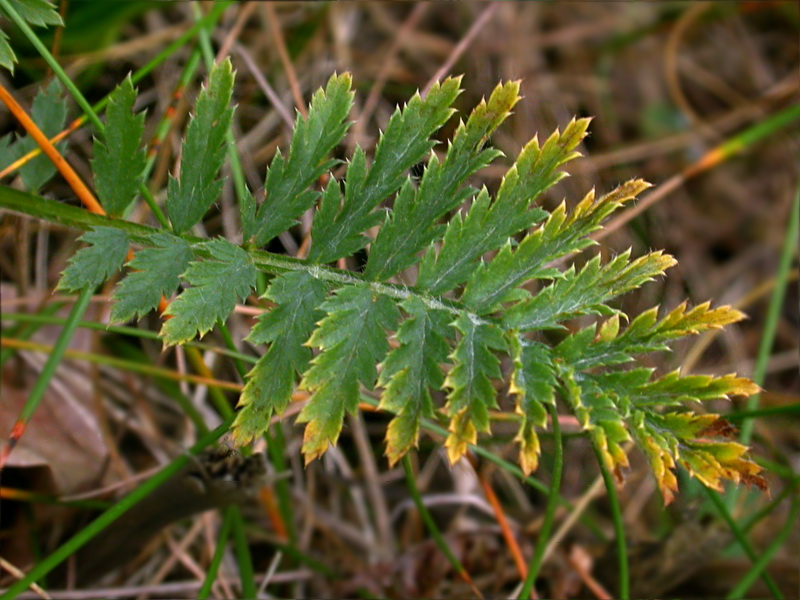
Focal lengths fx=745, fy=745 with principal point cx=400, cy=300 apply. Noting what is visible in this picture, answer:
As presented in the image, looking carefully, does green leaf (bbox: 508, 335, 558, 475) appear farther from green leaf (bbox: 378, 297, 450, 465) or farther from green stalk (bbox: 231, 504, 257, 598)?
green stalk (bbox: 231, 504, 257, 598)

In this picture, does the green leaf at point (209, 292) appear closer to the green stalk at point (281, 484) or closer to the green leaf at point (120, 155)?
the green leaf at point (120, 155)

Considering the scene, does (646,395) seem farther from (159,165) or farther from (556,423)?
(159,165)

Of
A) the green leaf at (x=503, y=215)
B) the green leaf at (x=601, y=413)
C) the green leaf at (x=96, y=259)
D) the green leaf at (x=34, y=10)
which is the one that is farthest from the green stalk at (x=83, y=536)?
the green leaf at (x=34, y=10)

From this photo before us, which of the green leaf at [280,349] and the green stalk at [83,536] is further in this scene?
the green stalk at [83,536]

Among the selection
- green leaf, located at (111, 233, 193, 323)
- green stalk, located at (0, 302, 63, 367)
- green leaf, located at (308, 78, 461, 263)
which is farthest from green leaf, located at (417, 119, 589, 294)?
green stalk, located at (0, 302, 63, 367)

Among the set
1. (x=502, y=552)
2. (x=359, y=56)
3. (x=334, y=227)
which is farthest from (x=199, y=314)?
(x=359, y=56)

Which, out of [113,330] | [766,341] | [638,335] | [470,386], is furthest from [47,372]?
[766,341]
